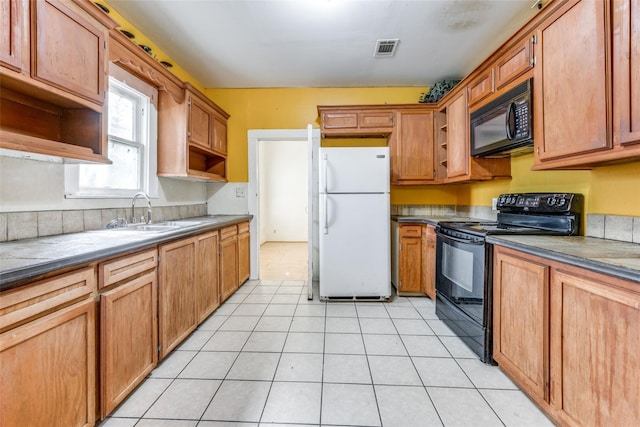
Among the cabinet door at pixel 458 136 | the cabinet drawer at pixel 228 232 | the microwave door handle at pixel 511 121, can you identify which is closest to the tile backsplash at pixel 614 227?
the microwave door handle at pixel 511 121

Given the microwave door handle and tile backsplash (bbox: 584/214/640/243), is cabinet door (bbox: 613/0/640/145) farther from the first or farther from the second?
the microwave door handle

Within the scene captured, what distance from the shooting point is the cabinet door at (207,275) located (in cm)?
247

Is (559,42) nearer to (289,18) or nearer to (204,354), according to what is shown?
(289,18)

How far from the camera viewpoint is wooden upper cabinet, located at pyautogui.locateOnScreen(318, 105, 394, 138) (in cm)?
364

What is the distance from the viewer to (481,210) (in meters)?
3.25

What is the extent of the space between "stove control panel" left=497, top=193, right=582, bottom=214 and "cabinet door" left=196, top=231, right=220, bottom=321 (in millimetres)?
2567

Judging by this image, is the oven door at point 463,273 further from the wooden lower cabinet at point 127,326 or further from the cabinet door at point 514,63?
the wooden lower cabinet at point 127,326

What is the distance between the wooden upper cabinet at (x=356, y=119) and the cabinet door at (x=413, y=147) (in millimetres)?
151

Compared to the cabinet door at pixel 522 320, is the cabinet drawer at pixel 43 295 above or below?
above

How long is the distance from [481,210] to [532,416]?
2156 millimetres

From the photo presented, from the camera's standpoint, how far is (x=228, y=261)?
3191 millimetres

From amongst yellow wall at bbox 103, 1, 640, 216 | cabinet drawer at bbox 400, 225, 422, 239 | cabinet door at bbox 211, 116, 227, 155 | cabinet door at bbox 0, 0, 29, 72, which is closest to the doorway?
yellow wall at bbox 103, 1, 640, 216

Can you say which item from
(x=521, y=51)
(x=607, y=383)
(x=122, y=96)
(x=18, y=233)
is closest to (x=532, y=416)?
(x=607, y=383)

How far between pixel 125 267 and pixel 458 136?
308 centimetres
